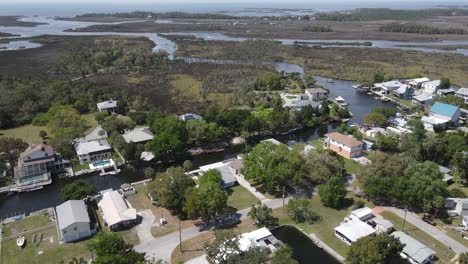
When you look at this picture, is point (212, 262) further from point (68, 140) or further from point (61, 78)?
point (61, 78)

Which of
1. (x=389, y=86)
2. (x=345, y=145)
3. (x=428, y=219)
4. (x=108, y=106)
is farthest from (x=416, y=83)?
(x=108, y=106)

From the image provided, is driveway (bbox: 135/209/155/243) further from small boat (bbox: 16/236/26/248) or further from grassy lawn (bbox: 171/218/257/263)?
small boat (bbox: 16/236/26/248)

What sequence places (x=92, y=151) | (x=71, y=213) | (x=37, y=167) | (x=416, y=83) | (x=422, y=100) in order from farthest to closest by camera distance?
1. (x=416, y=83)
2. (x=422, y=100)
3. (x=92, y=151)
4. (x=37, y=167)
5. (x=71, y=213)

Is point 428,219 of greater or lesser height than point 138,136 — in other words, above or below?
below

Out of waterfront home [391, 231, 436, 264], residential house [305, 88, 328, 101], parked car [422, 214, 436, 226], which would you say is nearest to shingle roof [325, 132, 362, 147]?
parked car [422, 214, 436, 226]

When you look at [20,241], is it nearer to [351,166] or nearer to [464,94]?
[351,166]

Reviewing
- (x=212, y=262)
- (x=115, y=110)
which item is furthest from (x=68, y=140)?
(x=212, y=262)
